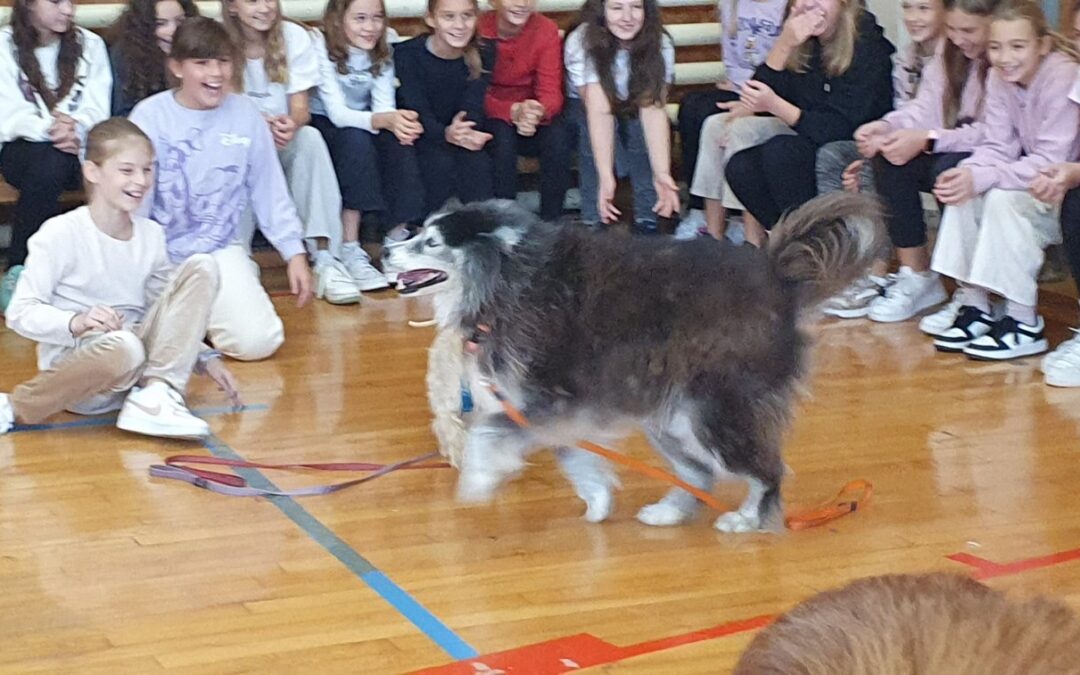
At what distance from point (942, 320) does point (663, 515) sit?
7.45ft

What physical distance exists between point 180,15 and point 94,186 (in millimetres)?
1799

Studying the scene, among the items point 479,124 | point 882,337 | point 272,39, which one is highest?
point 272,39

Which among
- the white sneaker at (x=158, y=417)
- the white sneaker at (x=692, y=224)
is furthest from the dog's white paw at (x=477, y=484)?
the white sneaker at (x=692, y=224)

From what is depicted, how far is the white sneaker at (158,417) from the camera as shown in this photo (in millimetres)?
4098

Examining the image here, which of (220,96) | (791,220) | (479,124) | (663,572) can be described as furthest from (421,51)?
(663,572)

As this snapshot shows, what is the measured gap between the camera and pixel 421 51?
6.46m

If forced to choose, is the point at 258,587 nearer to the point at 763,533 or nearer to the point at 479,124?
the point at 763,533

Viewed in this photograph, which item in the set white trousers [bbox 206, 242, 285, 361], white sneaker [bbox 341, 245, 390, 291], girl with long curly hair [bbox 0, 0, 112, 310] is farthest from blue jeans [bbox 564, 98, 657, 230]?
girl with long curly hair [bbox 0, 0, 112, 310]

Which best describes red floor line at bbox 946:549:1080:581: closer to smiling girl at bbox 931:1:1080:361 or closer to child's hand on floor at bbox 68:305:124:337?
smiling girl at bbox 931:1:1080:361

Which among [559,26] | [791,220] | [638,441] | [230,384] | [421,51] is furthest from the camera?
[559,26]

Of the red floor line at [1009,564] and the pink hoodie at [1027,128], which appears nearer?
the red floor line at [1009,564]

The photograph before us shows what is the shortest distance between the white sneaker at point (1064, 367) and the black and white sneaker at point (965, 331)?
37cm

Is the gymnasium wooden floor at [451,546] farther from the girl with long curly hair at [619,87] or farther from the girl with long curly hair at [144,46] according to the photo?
the girl with long curly hair at [619,87]

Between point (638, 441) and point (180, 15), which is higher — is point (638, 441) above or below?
below
